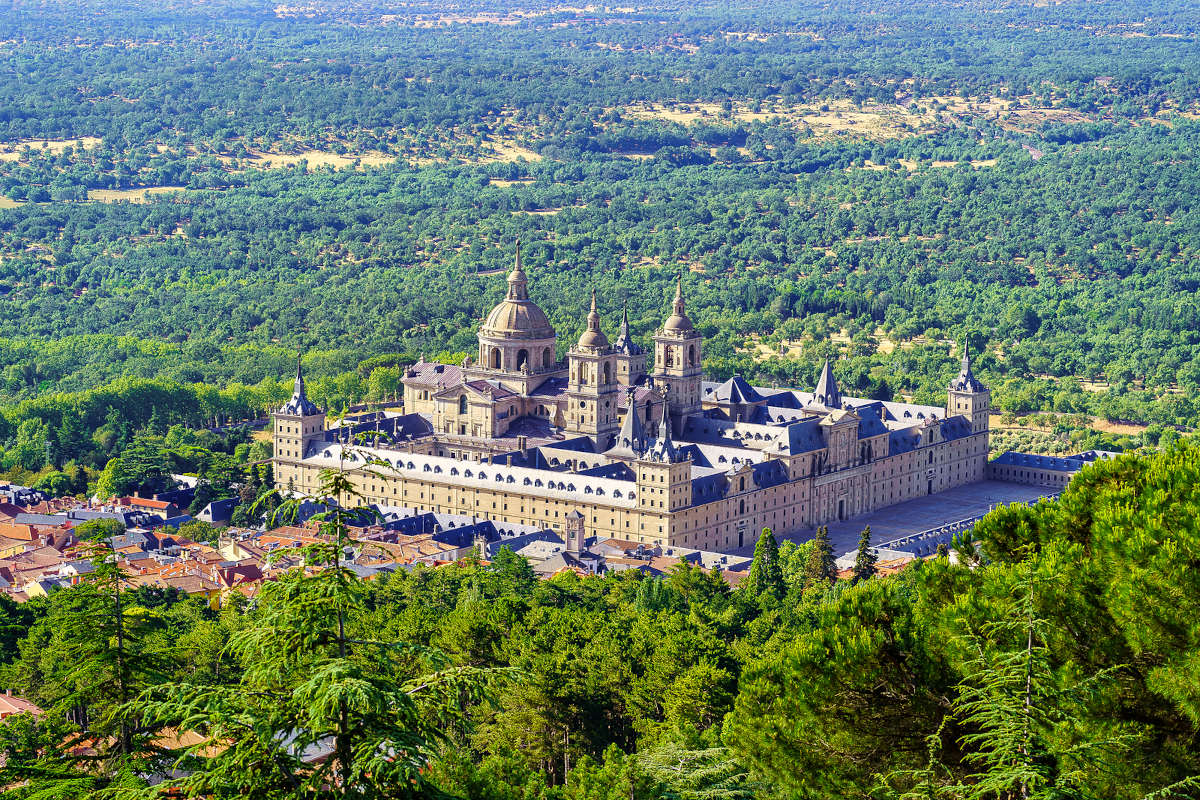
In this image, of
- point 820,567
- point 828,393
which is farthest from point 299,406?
point 820,567

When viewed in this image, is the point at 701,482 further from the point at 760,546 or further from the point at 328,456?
the point at 328,456

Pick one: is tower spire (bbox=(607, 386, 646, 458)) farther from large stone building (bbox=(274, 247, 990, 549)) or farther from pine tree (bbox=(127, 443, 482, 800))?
pine tree (bbox=(127, 443, 482, 800))

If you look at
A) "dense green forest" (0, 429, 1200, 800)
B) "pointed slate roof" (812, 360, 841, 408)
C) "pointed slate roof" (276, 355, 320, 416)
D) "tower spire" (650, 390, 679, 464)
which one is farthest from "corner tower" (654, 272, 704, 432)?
"dense green forest" (0, 429, 1200, 800)

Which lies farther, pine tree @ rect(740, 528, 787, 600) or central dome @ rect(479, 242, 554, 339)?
central dome @ rect(479, 242, 554, 339)

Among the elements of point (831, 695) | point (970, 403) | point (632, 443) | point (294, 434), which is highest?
point (831, 695)

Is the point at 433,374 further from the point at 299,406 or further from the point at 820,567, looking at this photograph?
the point at 820,567

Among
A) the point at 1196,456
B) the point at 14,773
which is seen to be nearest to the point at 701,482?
the point at 1196,456

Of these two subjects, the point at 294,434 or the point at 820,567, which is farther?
the point at 294,434
